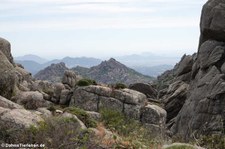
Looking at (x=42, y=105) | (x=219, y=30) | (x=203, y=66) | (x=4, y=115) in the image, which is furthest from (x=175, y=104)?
(x=4, y=115)

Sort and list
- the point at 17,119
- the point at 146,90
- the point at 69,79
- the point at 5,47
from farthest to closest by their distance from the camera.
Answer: the point at 146,90
the point at 69,79
the point at 5,47
the point at 17,119

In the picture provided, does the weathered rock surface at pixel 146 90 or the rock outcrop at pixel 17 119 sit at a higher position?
the rock outcrop at pixel 17 119

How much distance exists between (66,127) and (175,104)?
176 ft

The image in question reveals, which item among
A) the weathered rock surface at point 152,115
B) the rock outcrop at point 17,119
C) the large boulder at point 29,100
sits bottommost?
the weathered rock surface at point 152,115

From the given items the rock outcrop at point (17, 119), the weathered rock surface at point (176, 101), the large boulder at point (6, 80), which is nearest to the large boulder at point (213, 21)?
the weathered rock surface at point (176, 101)

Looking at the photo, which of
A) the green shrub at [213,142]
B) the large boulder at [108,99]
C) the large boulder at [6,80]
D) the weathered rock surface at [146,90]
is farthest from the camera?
the weathered rock surface at [146,90]

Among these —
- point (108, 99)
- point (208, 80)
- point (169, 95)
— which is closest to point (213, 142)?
point (108, 99)

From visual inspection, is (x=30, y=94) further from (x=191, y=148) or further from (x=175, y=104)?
(x=175, y=104)

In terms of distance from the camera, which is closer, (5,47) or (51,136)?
(51,136)

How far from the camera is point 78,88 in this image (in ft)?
170

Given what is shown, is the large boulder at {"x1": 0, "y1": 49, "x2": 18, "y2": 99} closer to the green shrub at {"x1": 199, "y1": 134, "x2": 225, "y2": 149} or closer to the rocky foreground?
the rocky foreground

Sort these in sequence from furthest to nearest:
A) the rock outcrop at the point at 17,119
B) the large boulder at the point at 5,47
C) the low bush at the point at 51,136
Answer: the large boulder at the point at 5,47 → the rock outcrop at the point at 17,119 → the low bush at the point at 51,136

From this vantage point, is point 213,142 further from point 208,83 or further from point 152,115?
point 208,83

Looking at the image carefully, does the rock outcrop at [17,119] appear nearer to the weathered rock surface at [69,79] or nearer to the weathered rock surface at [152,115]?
the weathered rock surface at [152,115]
